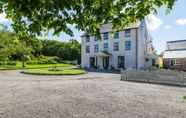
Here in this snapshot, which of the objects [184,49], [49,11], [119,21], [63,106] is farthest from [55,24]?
[184,49]

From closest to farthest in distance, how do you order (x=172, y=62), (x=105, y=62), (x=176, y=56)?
(x=172, y=62), (x=176, y=56), (x=105, y=62)

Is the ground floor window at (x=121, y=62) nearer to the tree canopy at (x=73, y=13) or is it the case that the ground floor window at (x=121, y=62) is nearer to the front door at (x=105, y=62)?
the front door at (x=105, y=62)

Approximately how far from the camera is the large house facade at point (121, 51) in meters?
39.9

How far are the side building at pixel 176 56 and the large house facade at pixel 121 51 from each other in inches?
127

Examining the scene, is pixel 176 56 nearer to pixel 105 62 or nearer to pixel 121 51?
pixel 121 51

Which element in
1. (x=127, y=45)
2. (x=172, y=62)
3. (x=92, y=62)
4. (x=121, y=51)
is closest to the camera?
(x=172, y=62)

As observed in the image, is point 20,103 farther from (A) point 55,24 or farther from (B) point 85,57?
(B) point 85,57

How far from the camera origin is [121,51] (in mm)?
41656

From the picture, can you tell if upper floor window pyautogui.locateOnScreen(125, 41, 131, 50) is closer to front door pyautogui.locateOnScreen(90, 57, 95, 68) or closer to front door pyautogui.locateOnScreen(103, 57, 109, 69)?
front door pyautogui.locateOnScreen(103, 57, 109, 69)

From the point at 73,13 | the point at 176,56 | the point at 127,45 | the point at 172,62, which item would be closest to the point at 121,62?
the point at 127,45

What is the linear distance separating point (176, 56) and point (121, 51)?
27.9 feet

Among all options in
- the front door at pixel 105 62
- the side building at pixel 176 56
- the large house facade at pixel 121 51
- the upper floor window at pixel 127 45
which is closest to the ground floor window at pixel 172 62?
the side building at pixel 176 56

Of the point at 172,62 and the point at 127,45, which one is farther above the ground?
the point at 127,45

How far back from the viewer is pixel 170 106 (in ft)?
31.3
